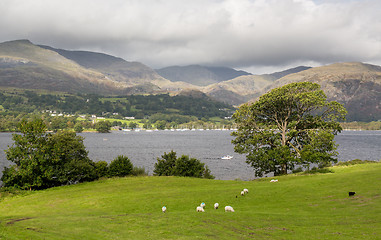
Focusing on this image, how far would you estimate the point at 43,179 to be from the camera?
55188 millimetres

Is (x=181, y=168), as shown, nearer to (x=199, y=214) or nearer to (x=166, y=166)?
(x=166, y=166)

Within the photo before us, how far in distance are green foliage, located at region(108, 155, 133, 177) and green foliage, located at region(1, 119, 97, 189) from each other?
4335mm

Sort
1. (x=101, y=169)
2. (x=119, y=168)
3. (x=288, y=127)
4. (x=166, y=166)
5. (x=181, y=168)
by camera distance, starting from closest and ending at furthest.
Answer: (x=101, y=169)
(x=119, y=168)
(x=181, y=168)
(x=166, y=166)
(x=288, y=127)

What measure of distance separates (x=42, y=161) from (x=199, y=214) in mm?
38880

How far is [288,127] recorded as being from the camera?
69.4 meters

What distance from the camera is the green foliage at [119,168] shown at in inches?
2507

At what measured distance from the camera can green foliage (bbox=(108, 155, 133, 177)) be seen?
209 ft

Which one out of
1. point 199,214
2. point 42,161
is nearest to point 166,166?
point 42,161

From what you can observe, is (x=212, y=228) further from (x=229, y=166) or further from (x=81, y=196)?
(x=229, y=166)

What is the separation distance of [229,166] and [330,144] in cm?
5145

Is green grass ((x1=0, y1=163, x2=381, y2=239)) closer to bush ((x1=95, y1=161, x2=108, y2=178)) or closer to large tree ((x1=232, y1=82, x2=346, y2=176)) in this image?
bush ((x1=95, y1=161, x2=108, y2=178))

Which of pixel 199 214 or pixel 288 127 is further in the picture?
pixel 288 127

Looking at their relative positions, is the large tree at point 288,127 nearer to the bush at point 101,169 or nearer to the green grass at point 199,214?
the green grass at point 199,214

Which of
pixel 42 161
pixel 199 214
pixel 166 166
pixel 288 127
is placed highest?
pixel 288 127
